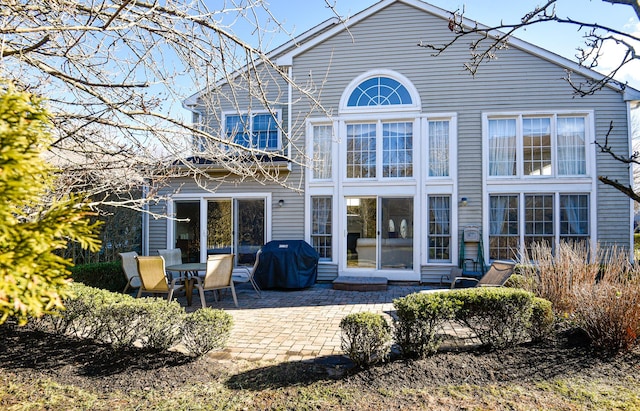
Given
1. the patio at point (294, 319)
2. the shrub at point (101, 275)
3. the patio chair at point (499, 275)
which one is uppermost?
the patio chair at point (499, 275)

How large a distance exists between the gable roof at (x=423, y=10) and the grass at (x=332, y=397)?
7514mm

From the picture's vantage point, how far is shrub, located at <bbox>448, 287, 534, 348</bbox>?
415cm

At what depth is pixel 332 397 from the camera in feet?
10.6

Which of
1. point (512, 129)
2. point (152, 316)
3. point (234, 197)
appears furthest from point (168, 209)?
point (512, 129)

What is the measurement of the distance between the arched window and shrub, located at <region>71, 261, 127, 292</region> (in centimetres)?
702

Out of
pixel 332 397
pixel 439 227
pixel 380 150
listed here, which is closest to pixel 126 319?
pixel 332 397

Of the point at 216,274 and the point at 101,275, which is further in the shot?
the point at 101,275

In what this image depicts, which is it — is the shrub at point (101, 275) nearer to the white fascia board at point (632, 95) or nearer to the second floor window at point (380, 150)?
the second floor window at point (380, 150)

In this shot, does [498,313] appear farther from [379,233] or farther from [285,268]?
[379,233]

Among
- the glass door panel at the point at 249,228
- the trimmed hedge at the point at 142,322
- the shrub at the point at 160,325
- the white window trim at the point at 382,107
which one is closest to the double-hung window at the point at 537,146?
the white window trim at the point at 382,107

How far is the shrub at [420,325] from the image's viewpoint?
3904 mm

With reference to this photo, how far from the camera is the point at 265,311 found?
676cm

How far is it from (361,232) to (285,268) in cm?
238

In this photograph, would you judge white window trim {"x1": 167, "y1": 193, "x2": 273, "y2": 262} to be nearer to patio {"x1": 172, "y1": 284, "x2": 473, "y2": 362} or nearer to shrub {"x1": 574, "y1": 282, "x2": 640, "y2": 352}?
patio {"x1": 172, "y1": 284, "x2": 473, "y2": 362}
